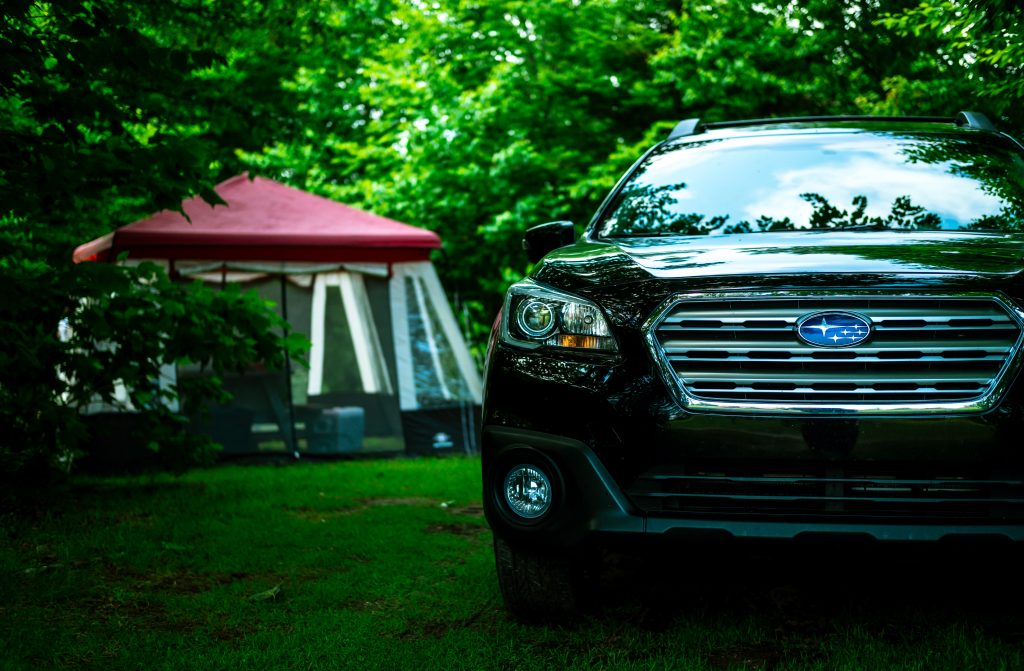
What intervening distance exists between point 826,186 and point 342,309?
28.5ft

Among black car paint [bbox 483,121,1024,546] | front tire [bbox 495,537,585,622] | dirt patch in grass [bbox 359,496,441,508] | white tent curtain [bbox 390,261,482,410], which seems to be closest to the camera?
black car paint [bbox 483,121,1024,546]

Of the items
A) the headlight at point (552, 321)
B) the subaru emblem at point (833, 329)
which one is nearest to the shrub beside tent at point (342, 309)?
the headlight at point (552, 321)

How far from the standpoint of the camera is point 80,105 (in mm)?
5367

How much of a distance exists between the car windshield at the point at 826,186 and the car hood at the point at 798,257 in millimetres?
246

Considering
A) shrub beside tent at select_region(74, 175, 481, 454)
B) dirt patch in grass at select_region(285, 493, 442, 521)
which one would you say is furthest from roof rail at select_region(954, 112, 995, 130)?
shrub beside tent at select_region(74, 175, 481, 454)

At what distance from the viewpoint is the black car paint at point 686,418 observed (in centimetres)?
312

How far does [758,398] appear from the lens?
10.6 feet

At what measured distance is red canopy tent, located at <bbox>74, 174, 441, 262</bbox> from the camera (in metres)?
9.98

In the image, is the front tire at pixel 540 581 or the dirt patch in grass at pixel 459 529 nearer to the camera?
the front tire at pixel 540 581

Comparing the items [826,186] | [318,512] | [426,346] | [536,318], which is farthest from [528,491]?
[426,346]

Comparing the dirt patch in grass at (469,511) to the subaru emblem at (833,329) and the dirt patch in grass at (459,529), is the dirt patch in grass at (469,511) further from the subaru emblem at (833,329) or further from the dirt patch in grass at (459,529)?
the subaru emblem at (833,329)

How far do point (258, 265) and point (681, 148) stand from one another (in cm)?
656

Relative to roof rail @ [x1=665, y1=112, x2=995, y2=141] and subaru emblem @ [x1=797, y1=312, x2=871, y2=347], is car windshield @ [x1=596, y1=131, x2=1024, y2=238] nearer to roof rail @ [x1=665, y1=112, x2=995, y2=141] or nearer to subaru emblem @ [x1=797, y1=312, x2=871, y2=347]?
roof rail @ [x1=665, y1=112, x2=995, y2=141]

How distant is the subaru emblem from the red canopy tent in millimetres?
7600
